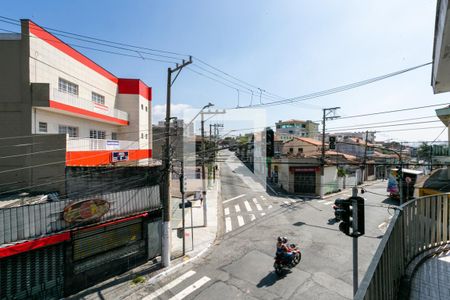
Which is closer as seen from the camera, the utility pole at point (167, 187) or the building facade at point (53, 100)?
the utility pole at point (167, 187)

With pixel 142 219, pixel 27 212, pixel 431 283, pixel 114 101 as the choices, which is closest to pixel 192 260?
pixel 142 219

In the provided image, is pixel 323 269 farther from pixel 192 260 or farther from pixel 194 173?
pixel 194 173

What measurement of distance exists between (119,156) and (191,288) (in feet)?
42.8

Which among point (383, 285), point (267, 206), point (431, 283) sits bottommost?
point (267, 206)

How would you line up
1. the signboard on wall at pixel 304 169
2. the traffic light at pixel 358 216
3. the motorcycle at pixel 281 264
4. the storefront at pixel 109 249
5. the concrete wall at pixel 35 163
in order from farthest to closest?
the signboard on wall at pixel 304 169 < the concrete wall at pixel 35 163 < the motorcycle at pixel 281 264 < the storefront at pixel 109 249 < the traffic light at pixel 358 216

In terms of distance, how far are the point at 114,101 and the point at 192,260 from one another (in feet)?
59.5

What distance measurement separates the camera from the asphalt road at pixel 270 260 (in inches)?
341

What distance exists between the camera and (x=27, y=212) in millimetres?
7703

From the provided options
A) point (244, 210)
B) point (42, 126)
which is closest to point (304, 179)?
point (244, 210)

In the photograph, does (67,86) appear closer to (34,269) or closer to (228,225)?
(34,269)

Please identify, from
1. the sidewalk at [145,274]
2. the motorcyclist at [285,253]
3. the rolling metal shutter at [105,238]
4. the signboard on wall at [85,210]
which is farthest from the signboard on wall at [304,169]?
the signboard on wall at [85,210]

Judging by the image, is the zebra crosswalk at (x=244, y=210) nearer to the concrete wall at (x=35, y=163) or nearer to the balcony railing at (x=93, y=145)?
the balcony railing at (x=93, y=145)

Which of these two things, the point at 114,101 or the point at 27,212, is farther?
the point at 114,101

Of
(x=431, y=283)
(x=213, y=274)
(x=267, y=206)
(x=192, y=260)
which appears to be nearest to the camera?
(x=431, y=283)
